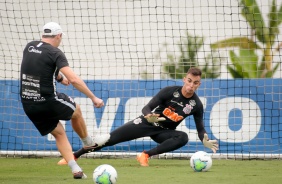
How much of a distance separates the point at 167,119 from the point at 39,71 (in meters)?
3.55

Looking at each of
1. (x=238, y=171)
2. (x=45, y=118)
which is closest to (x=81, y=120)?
(x=45, y=118)

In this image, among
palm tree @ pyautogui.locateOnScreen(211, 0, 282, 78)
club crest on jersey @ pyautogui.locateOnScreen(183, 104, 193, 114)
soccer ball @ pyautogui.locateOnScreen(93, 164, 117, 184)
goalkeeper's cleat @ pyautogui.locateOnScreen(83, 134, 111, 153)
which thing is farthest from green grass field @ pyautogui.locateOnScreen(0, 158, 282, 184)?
palm tree @ pyautogui.locateOnScreen(211, 0, 282, 78)

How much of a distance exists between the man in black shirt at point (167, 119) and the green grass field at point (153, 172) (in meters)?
0.39

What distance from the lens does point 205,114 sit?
15133 millimetres

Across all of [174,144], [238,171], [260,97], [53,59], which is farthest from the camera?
[260,97]

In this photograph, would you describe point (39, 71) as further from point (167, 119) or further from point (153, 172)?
point (167, 119)

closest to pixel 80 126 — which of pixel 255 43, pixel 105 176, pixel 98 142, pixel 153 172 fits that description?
pixel 153 172

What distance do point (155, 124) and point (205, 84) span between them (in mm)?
2515

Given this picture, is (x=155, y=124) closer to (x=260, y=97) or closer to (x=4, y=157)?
(x=260, y=97)

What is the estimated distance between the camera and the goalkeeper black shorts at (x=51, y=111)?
1018 centimetres

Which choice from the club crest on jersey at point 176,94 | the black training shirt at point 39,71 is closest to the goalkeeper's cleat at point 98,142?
the club crest on jersey at point 176,94

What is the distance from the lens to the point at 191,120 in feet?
50.0

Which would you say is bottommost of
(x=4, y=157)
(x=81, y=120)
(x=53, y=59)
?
(x=4, y=157)

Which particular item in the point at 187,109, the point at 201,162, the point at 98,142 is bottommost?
the point at 201,162
